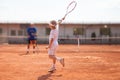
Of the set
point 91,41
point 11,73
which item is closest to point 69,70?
point 11,73

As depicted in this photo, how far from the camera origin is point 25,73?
415 inches

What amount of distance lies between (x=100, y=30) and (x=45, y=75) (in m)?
38.7

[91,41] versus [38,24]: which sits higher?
[38,24]

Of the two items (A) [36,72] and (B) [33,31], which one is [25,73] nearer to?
(A) [36,72]

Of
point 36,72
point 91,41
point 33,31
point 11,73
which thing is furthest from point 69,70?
point 91,41

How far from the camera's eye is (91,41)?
47.0 metres

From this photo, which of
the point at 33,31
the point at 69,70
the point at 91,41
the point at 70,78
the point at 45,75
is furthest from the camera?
the point at 91,41

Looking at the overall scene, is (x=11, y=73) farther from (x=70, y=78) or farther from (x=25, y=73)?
(x=70, y=78)

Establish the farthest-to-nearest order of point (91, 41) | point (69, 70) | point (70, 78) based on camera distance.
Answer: point (91, 41)
point (69, 70)
point (70, 78)

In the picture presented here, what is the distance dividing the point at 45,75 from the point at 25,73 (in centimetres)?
80

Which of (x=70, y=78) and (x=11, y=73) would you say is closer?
(x=70, y=78)

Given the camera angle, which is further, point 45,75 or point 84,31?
point 84,31

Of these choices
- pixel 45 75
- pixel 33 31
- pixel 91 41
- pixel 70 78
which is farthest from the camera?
pixel 91 41

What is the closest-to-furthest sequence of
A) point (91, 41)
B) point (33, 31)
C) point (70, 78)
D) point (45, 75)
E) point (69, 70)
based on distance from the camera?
point (70, 78), point (45, 75), point (69, 70), point (33, 31), point (91, 41)
